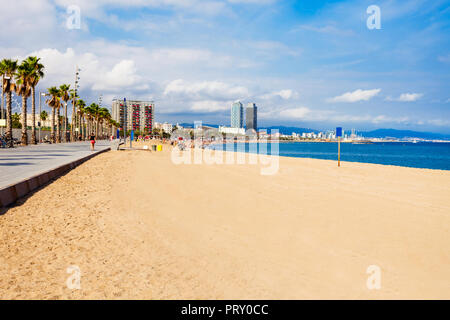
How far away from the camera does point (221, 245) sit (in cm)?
605

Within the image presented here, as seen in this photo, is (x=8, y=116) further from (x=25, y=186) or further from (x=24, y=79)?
(x=25, y=186)

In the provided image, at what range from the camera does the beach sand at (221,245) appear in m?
4.32

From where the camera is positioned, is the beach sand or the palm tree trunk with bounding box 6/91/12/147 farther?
the palm tree trunk with bounding box 6/91/12/147

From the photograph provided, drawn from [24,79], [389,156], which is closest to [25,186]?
[24,79]

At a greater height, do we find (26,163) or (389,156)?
(26,163)

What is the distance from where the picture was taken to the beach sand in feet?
14.2

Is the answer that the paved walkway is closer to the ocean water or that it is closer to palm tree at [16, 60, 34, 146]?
palm tree at [16, 60, 34, 146]

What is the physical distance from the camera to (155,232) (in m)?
6.75

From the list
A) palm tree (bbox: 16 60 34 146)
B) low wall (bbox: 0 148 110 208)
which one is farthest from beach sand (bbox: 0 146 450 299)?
palm tree (bbox: 16 60 34 146)

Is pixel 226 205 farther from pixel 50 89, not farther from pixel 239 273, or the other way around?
pixel 50 89

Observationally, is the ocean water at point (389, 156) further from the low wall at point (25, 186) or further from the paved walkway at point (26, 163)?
the low wall at point (25, 186)

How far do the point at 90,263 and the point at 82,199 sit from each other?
5159 mm

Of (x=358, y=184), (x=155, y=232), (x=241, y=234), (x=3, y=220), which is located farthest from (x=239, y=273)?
(x=358, y=184)

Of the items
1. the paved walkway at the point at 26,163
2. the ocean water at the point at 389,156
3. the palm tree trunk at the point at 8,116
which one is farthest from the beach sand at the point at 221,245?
the ocean water at the point at 389,156
